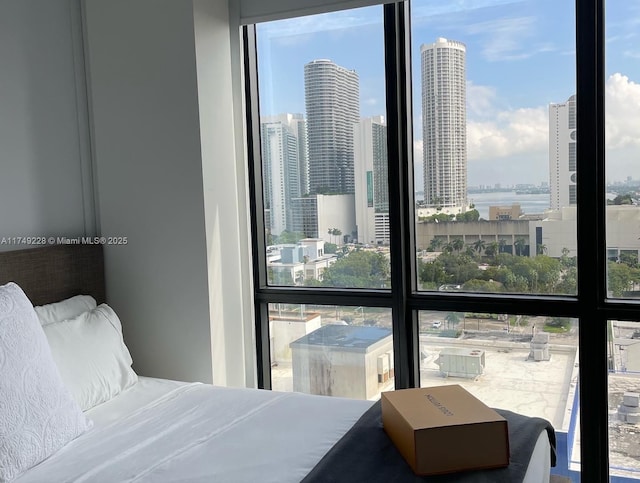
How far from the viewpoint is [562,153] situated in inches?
100

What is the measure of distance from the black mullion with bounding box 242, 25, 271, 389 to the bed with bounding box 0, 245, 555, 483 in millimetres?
646

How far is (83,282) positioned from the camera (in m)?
2.76

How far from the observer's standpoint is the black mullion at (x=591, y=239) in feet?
8.02

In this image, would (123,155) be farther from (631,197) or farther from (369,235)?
(631,197)

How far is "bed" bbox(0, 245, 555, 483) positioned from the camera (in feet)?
5.63

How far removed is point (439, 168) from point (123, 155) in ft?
4.50

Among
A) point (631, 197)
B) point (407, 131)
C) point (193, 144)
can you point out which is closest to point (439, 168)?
point (407, 131)

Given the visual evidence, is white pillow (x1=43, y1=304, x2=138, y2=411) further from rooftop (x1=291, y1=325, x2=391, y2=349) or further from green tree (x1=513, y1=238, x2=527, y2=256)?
green tree (x1=513, y1=238, x2=527, y2=256)

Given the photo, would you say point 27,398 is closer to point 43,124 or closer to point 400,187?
point 43,124

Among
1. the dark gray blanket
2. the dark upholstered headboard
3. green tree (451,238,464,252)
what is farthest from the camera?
green tree (451,238,464,252)

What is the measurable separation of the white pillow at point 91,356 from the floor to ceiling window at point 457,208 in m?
0.77

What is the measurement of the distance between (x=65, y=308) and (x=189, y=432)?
2.85ft

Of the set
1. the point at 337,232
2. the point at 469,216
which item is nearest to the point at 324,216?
the point at 337,232

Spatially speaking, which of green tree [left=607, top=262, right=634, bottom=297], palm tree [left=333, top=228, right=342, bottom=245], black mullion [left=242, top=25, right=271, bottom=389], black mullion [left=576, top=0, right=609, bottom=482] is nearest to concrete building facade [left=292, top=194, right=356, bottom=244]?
palm tree [left=333, top=228, right=342, bottom=245]
